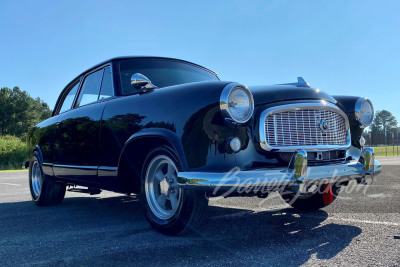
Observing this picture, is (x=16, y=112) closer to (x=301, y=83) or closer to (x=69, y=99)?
(x=69, y=99)

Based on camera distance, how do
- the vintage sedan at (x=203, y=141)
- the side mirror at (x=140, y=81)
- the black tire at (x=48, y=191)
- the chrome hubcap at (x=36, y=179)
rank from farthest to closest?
the chrome hubcap at (x=36, y=179) → the black tire at (x=48, y=191) → the side mirror at (x=140, y=81) → the vintage sedan at (x=203, y=141)

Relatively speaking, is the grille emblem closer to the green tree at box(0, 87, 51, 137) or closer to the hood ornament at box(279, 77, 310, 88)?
the hood ornament at box(279, 77, 310, 88)

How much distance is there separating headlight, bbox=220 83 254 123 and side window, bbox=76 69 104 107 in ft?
7.10

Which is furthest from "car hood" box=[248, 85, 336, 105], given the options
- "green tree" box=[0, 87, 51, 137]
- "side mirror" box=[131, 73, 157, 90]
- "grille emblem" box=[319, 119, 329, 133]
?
"green tree" box=[0, 87, 51, 137]

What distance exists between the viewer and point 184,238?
3051 mm

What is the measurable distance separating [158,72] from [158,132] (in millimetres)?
1211

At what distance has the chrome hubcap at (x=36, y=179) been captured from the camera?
19.0 ft

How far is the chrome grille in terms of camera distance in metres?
3.01

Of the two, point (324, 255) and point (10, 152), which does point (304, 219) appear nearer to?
point (324, 255)

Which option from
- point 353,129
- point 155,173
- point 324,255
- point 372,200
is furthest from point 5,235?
point 372,200

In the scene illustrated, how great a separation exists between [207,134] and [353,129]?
6.16 feet

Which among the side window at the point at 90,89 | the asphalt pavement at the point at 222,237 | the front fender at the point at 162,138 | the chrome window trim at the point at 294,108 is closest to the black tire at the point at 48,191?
the asphalt pavement at the point at 222,237

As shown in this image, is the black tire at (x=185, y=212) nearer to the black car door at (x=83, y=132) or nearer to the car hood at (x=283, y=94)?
the car hood at (x=283, y=94)

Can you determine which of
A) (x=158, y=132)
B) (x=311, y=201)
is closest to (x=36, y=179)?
(x=158, y=132)
